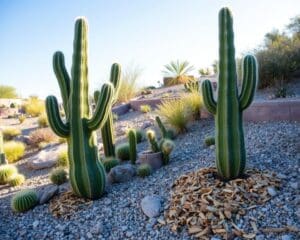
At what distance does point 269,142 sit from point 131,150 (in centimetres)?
206

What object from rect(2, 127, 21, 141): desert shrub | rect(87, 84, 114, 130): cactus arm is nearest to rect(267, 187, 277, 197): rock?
rect(87, 84, 114, 130): cactus arm

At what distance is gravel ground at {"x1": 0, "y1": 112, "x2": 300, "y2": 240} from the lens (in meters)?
3.42

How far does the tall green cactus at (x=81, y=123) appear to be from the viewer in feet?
14.0

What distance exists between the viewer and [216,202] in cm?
357

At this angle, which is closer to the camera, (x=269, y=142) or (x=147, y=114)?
(x=269, y=142)

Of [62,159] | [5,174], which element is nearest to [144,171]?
[5,174]

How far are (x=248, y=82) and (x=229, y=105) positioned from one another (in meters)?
0.33

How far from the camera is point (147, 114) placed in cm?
1095

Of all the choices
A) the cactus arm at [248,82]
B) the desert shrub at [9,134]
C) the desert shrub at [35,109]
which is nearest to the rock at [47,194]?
the cactus arm at [248,82]

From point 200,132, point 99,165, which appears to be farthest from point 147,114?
point 99,165

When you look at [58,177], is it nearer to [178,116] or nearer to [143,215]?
[143,215]

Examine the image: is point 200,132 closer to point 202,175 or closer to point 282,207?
point 202,175

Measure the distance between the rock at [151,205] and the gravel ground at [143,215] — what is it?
67 mm

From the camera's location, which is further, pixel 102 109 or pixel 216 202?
pixel 102 109
